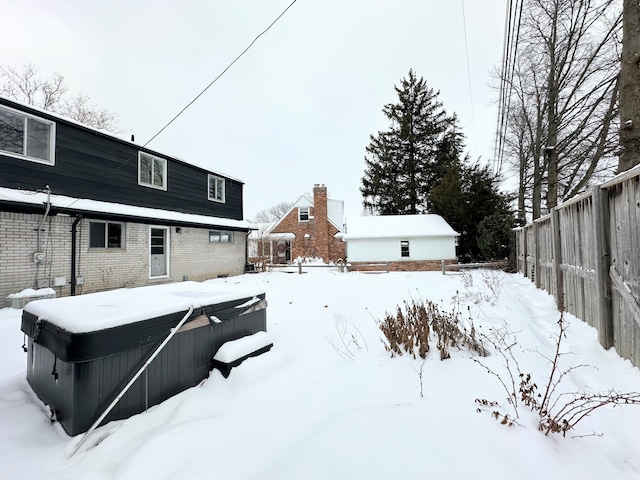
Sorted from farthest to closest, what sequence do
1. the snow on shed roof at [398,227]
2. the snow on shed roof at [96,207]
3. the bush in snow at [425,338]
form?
the snow on shed roof at [398,227], the snow on shed roof at [96,207], the bush in snow at [425,338]

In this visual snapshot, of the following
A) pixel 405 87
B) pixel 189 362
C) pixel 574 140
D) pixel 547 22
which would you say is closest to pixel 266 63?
pixel 189 362

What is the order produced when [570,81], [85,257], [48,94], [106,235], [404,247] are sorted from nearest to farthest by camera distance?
[85,257]
[106,235]
[570,81]
[48,94]
[404,247]

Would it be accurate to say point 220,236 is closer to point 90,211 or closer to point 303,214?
point 90,211

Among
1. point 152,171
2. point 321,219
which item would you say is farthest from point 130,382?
point 321,219

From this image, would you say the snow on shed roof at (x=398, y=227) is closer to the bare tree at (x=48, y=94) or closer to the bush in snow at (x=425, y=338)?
the bush in snow at (x=425, y=338)

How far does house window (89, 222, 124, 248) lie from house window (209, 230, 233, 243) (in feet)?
14.1

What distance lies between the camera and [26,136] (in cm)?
762

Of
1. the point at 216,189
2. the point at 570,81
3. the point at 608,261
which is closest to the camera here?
the point at 608,261

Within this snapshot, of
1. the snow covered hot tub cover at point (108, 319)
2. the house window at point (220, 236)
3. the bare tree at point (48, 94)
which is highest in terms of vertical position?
the bare tree at point (48, 94)

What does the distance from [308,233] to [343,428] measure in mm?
23554

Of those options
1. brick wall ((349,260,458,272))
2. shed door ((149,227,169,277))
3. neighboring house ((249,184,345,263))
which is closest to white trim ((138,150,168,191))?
shed door ((149,227,169,277))

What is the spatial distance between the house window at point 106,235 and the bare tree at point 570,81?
1458 centimetres

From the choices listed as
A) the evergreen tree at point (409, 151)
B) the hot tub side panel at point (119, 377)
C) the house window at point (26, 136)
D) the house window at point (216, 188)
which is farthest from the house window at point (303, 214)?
the hot tub side panel at point (119, 377)

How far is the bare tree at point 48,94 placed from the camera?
1736 centimetres
